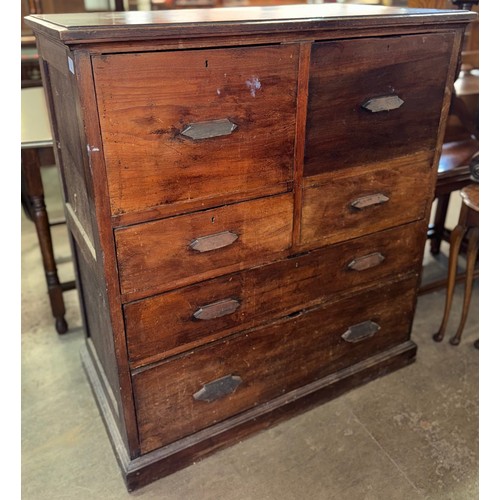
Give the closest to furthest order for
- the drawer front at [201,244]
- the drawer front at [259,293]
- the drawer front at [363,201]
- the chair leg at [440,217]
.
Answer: the drawer front at [201,244], the drawer front at [259,293], the drawer front at [363,201], the chair leg at [440,217]

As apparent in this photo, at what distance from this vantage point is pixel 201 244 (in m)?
1.35

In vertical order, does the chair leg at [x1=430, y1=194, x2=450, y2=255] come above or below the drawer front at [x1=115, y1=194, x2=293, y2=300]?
below

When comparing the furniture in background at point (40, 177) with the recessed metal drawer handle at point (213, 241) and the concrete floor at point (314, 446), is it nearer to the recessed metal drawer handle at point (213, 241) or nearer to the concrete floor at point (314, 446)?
the concrete floor at point (314, 446)

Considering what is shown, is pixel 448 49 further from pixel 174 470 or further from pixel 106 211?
pixel 174 470

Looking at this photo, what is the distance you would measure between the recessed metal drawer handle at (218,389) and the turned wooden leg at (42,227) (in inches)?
35.2

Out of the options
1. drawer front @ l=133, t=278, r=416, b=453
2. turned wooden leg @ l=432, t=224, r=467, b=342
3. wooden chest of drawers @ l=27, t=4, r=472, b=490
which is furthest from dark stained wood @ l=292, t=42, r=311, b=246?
turned wooden leg @ l=432, t=224, r=467, b=342

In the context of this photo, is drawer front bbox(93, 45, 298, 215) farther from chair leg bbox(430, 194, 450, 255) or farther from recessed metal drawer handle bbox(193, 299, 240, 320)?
chair leg bbox(430, 194, 450, 255)

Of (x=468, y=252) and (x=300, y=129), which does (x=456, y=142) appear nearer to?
(x=468, y=252)

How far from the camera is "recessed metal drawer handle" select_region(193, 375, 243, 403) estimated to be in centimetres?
157

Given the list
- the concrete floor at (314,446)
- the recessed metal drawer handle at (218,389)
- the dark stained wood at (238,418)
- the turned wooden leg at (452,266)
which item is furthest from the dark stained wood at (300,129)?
the turned wooden leg at (452,266)

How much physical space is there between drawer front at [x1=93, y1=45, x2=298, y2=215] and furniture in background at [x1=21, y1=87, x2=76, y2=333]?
842 mm

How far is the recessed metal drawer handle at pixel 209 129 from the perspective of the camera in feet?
3.96

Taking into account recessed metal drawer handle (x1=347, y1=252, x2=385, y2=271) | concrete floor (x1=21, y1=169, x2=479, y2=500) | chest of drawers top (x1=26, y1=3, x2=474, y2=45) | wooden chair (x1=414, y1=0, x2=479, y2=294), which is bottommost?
concrete floor (x1=21, y1=169, x2=479, y2=500)

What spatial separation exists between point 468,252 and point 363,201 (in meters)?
0.71
